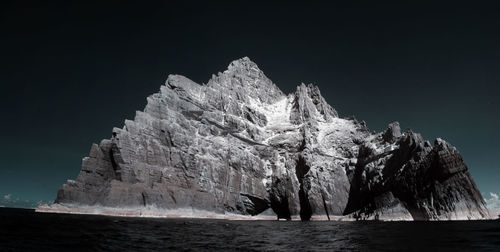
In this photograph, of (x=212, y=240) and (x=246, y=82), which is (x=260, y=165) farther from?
(x=212, y=240)

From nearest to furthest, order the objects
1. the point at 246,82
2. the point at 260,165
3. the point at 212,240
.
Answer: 1. the point at 212,240
2. the point at 260,165
3. the point at 246,82

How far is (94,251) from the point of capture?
61.8 feet

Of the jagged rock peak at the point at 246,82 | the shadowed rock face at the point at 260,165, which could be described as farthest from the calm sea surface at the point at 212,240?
the jagged rock peak at the point at 246,82

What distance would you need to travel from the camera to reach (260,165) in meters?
119

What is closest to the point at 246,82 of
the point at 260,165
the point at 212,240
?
the point at 260,165

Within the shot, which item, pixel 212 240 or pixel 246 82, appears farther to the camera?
pixel 246 82

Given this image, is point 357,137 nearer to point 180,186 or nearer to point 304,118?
point 304,118

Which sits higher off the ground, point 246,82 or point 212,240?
point 246,82

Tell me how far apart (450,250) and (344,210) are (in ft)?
281

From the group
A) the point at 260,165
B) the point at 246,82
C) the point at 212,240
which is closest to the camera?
the point at 212,240

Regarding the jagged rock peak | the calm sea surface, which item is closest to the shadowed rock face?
the jagged rock peak

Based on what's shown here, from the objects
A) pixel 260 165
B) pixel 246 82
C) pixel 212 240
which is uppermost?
pixel 246 82

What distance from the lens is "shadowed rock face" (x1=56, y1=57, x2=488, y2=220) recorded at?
78.2m

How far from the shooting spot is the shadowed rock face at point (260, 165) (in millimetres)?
78188
